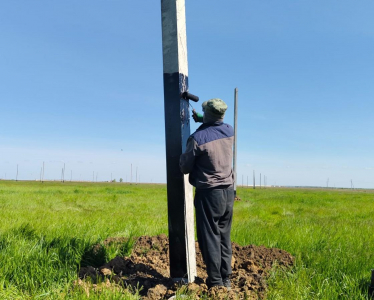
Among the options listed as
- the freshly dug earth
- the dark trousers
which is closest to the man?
the dark trousers

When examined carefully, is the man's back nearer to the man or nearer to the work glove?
the man

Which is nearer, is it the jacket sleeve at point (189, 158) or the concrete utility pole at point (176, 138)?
the jacket sleeve at point (189, 158)

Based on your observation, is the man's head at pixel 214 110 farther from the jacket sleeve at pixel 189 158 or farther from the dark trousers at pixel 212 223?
the dark trousers at pixel 212 223

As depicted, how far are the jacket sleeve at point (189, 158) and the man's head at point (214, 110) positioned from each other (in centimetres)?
33

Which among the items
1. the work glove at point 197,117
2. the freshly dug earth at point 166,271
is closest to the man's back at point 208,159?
the work glove at point 197,117

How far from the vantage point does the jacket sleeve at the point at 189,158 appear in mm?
3109

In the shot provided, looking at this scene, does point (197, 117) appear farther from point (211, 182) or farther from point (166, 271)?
point (166, 271)

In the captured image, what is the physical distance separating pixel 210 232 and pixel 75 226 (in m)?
3.56

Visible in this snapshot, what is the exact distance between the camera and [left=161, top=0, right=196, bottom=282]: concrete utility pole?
11.2ft

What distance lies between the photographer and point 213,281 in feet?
10.4

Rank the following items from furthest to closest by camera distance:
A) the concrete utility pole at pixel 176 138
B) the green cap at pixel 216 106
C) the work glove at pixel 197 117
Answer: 1. the work glove at pixel 197 117
2. the concrete utility pole at pixel 176 138
3. the green cap at pixel 216 106

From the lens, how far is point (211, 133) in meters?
3.23

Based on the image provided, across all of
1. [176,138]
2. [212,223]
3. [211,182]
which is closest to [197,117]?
[176,138]

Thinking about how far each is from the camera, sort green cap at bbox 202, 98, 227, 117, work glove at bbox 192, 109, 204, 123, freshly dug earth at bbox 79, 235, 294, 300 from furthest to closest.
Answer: work glove at bbox 192, 109, 204, 123 → green cap at bbox 202, 98, 227, 117 → freshly dug earth at bbox 79, 235, 294, 300
